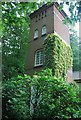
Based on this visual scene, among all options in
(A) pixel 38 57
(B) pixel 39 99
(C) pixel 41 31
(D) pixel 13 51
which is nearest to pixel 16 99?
(B) pixel 39 99

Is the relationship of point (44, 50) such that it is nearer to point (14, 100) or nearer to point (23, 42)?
point (23, 42)

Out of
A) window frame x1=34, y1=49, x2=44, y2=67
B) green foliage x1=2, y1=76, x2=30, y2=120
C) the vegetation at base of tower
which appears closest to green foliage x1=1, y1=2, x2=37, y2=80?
window frame x1=34, y1=49, x2=44, y2=67

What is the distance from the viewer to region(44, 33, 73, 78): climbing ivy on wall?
41.2 feet

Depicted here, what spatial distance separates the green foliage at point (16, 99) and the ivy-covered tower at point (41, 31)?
714 cm

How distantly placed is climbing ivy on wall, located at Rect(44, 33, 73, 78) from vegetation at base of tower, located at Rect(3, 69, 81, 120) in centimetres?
607

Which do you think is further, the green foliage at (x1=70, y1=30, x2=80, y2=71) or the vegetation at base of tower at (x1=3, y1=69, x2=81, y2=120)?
the green foliage at (x1=70, y1=30, x2=80, y2=71)

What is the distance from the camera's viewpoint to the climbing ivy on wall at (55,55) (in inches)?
495

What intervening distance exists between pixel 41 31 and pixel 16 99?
31.9 ft

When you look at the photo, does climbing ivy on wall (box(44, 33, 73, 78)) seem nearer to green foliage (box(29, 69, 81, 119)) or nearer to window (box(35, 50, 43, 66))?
window (box(35, 50, 43, 66))

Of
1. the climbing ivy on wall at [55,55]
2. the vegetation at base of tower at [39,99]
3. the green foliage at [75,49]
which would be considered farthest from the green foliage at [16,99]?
the green foliage at [75,49]

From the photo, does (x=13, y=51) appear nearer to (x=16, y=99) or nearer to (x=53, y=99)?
(x=16, y=99)

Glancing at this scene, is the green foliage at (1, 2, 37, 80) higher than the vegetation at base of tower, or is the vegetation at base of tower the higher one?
the green foliage at (1, 2, 37, 80)

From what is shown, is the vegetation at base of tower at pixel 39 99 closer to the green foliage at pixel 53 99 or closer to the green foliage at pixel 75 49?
the green foliage at pixel 53 99

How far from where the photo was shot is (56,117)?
5.68 metres
